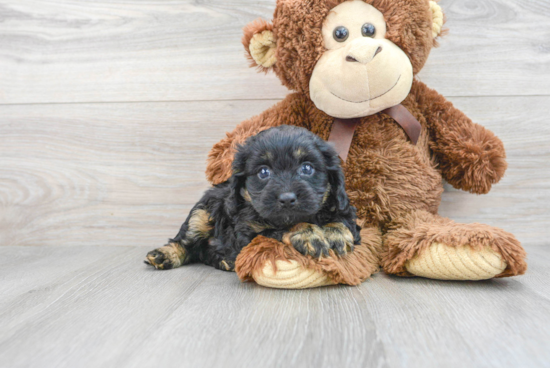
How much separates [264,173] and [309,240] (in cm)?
28

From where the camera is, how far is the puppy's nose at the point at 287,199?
1334 mm

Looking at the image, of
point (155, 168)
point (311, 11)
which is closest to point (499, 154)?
point (311, 11)

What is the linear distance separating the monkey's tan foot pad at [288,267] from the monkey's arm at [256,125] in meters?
0.46

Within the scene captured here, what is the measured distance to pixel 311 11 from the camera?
1.60 m

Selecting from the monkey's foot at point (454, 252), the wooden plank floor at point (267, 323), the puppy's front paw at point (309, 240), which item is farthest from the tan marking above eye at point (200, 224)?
the monkey's foot at point (454, 252)

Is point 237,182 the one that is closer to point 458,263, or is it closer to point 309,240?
point 309,240

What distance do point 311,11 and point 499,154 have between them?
98 cm

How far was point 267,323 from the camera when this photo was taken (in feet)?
3.77

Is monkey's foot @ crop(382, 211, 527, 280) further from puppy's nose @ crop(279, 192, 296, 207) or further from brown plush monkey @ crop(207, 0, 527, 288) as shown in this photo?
puppy's nose @ crop(279, 192, 296, 207)

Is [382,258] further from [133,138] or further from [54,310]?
[133,138]

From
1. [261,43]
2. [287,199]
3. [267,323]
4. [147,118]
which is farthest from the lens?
[147,118]

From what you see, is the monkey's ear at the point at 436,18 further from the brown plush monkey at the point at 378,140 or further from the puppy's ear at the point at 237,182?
the puppy's ear at the point at 237,182

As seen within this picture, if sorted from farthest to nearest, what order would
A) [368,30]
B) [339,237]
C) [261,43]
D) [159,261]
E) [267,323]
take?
[159,261] < [261,43] < [368,30] < [339,237] < [267,323]

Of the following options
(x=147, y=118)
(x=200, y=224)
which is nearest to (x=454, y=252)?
(x=200, y=224)
